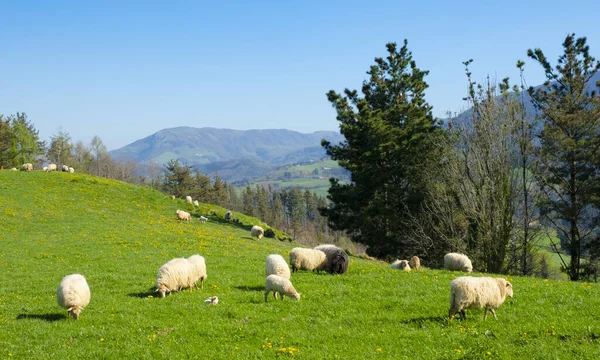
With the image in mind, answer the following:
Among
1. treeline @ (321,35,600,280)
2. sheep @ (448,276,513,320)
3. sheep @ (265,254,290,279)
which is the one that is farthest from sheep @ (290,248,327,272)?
treeline @ (321,35,600,280)

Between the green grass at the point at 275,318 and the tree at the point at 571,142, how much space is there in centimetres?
2488

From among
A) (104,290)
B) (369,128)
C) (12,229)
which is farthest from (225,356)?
(369,128)

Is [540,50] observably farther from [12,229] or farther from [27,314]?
[12,229]

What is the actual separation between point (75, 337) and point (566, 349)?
1445cm

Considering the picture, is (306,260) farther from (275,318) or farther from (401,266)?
(275,318)

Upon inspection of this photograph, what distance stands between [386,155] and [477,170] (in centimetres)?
1518

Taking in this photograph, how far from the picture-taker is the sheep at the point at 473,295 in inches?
523

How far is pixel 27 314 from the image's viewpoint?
16.3m

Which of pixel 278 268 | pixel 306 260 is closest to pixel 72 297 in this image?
pixel 278 268

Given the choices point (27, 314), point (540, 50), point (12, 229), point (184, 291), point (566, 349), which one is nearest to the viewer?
point (566, 349)

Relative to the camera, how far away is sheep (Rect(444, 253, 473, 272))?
2525 centimetres

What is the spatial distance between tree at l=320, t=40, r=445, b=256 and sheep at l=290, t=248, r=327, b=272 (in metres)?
21.5

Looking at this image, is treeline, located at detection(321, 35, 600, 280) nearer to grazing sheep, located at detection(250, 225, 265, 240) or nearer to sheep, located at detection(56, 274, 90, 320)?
grazing sheep, located at detection(250, 225, 265, 240)

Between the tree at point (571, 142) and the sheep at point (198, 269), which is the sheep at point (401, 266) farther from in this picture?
the tree at point (571, 142)
